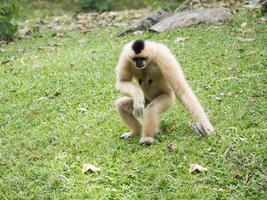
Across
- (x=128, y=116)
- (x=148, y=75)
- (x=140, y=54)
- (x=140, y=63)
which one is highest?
(x=140, y=54)

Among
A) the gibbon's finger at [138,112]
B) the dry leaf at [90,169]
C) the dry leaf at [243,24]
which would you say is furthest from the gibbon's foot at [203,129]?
the dry leaf at [243,24]

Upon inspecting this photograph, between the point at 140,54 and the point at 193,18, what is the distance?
8.00 metres

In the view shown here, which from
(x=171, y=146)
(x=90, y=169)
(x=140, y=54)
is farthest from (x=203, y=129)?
(x=90, y=169)

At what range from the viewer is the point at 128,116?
303 inches

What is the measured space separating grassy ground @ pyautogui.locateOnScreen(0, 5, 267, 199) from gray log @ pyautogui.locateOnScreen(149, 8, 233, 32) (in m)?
1.16

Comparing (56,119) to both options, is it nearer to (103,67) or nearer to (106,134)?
(106,134)

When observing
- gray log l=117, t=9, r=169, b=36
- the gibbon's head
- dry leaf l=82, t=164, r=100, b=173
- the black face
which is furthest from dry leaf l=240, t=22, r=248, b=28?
dry leaf l=82, t=164, r=100, b=173

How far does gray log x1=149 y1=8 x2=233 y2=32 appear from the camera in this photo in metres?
14.8

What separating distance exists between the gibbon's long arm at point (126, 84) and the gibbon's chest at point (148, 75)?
12 centimetres

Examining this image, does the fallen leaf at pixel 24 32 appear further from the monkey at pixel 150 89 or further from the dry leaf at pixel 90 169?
the dry leaf at pixel 90 169

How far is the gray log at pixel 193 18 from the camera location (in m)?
14.8

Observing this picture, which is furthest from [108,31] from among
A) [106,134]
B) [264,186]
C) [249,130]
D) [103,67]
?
[264,186]

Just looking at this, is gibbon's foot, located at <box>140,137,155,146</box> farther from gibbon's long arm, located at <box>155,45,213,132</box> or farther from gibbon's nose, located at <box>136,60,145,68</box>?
gibbon's nose, located at <box>136,60,145,68</box>

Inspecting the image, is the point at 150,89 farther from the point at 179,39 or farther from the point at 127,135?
the point at 179,39
